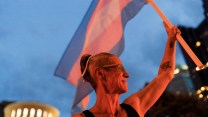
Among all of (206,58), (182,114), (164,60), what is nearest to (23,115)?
(206,58)

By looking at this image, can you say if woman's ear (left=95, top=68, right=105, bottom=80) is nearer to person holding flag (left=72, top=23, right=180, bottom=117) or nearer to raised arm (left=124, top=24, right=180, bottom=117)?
person holding flag (left=72, top=23, right=180, bottom=117)

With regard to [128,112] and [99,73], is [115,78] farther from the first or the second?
[128,112]

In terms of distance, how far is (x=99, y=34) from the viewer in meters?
5.26

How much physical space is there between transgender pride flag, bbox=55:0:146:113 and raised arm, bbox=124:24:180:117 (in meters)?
1.49

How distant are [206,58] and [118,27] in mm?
5618

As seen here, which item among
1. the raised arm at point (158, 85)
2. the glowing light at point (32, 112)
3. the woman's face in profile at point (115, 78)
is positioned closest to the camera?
the woman's face in profile at point (115, 78)

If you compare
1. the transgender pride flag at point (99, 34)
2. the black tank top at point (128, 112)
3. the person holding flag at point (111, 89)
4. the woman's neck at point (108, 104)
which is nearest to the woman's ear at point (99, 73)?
the person holding flag at point (111, 89)

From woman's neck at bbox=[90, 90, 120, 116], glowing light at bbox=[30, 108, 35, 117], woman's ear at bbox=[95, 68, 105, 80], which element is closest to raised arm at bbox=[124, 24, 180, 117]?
woman's neck at bbox=[90, 90, 120, 116]

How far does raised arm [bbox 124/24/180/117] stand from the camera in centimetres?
324

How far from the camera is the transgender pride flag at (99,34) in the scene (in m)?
5.14

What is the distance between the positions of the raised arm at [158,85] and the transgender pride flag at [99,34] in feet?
4.89

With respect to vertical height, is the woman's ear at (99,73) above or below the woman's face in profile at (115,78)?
above

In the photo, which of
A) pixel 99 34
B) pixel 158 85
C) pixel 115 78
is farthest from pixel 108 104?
pixel 99 34

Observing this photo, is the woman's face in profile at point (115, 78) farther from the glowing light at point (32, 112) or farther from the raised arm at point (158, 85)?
the glowing light at point (32, 112)
